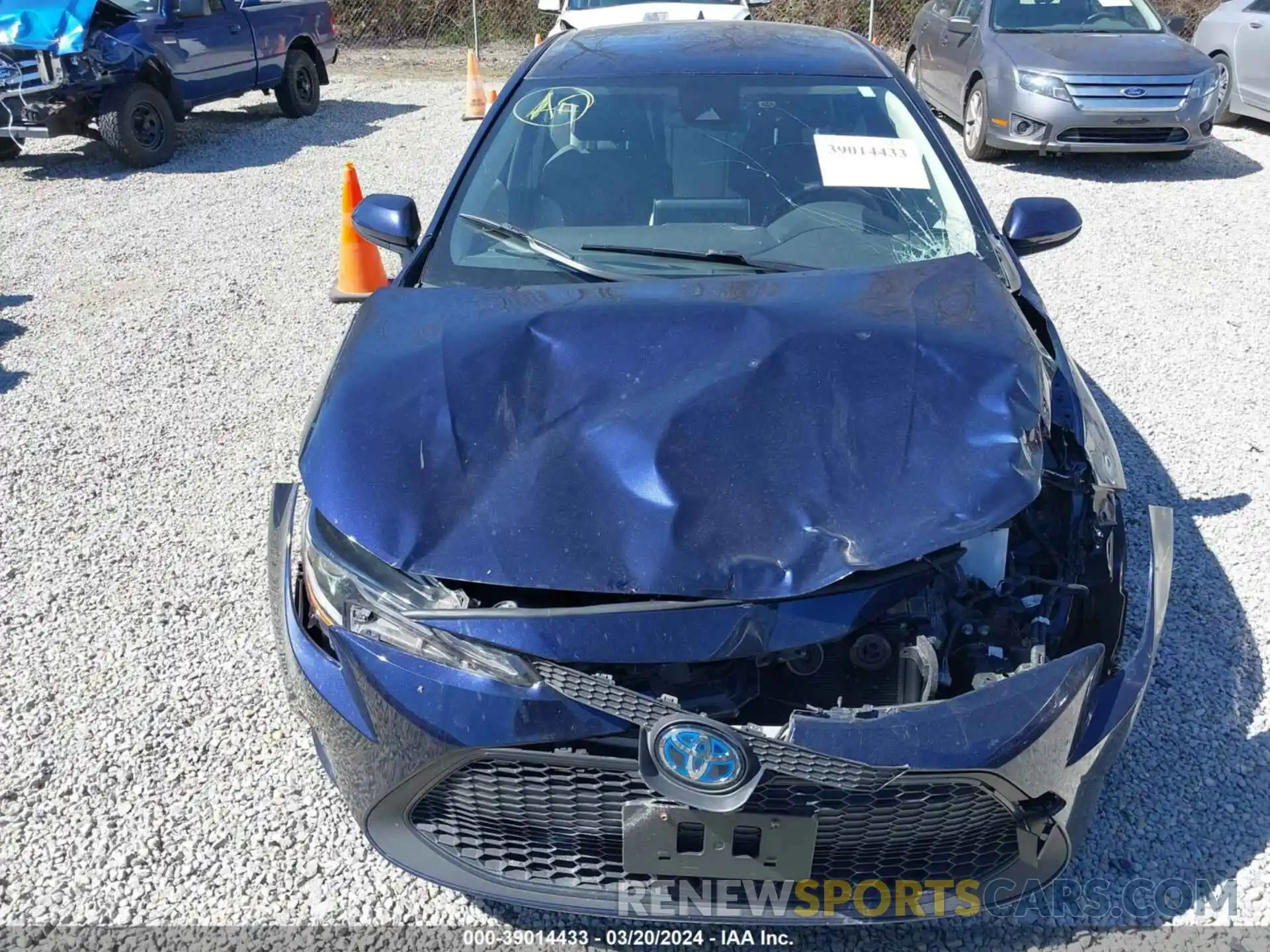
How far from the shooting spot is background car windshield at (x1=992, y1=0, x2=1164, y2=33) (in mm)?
8883

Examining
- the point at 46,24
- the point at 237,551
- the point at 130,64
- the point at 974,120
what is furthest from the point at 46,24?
the point at 974,120

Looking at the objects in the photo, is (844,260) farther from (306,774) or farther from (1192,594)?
(306,774)

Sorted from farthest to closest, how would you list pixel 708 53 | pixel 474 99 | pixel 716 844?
pixel 474 99 < pixel 708 53 < pixel 716 844

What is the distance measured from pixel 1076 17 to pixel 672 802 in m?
9.34

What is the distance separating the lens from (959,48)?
9305 mm

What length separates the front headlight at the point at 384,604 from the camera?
6.05 feet

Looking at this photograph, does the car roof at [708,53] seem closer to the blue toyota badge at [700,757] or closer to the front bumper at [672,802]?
the front bumper at [672,802]

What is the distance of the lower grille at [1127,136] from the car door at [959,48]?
1.26 meters

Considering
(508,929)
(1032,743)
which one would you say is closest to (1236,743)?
(1032,743)

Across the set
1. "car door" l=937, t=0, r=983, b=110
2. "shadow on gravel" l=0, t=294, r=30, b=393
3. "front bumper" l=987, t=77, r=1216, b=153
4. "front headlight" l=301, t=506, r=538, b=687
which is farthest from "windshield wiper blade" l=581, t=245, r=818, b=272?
"car door" l=937, t=0, r=983, b=110

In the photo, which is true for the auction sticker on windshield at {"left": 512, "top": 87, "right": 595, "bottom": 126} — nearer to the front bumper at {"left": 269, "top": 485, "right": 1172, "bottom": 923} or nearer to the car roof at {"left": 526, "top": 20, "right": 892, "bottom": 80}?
the car roof at {"left": 526, "top": 20, "right": 892, "bottom": 80}

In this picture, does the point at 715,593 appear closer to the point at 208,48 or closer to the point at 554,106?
the point at 554,106

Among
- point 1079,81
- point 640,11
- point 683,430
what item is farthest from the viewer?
point 640,11

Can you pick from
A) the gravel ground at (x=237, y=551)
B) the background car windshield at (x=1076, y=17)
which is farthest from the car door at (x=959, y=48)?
the gravel ground at (x=237, y=551)
